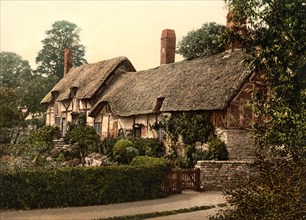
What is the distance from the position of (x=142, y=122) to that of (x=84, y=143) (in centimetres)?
457

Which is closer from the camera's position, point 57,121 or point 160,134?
point 160,134

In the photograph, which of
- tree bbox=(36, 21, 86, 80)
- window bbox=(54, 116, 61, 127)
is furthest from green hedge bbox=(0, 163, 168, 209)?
tree bbox=(36, 21, 86, 80)

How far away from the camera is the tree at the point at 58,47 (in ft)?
196

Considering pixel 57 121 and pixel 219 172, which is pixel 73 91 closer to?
pixel 57 121

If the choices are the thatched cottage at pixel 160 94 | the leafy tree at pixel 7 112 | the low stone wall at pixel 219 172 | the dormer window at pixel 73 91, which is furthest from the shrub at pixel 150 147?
the leafy tree at pixel 7 112

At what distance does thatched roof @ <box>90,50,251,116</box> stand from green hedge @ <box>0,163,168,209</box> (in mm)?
7604

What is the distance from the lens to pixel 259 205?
1023 cm

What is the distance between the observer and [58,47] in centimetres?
6031

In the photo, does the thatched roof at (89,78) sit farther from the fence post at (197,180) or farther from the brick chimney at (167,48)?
the fence post at (197,180)

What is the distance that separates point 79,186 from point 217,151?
9.33m

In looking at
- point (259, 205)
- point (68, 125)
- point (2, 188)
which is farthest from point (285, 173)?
point (68, 125)

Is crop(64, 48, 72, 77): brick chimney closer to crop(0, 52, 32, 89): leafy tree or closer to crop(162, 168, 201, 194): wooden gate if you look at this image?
crop(0, 52, 32, 89): leafy tree

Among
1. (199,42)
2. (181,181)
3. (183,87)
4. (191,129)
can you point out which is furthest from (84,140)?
(199,42)

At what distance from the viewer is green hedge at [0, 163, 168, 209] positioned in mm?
13242
